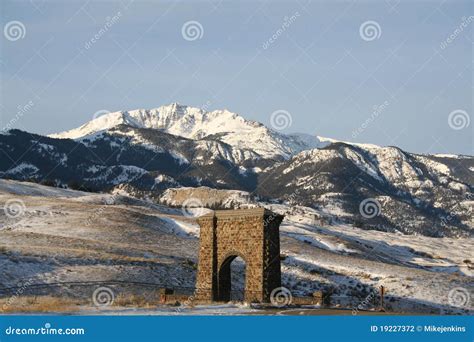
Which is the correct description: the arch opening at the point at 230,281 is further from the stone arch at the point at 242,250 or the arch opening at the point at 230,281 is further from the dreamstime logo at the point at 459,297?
the dreamstime logo at the point at 459,297

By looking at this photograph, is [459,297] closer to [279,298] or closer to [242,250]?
[279,298]

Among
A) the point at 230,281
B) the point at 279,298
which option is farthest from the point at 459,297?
the point at 279,298

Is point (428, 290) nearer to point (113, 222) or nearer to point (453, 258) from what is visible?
point (113, 222)

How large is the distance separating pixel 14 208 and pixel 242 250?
5646cm

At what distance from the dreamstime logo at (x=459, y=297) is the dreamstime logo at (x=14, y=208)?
166 ft

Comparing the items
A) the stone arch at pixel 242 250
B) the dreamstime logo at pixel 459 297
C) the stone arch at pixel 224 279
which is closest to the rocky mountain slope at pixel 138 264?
the dreamstime logo at pixel 459 297

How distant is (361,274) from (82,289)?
34908 millimetres

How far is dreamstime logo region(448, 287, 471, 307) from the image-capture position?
62.3 meters

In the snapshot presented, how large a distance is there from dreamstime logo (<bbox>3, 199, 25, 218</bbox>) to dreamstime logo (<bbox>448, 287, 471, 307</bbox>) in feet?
166

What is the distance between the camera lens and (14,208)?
9100 cm

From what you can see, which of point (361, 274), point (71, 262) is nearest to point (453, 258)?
point (361, 274)

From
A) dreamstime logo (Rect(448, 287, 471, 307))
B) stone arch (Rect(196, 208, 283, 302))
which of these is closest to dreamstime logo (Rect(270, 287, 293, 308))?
stone arch (Rect(196, 208, 283, 302))

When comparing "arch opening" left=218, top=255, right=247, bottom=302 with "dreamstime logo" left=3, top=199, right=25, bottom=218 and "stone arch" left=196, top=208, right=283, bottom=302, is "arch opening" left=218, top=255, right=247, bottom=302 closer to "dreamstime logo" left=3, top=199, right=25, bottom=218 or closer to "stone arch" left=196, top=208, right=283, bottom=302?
"stone arch" left=196, top=208, right=283, bottom=302

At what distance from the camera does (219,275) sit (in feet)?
143
